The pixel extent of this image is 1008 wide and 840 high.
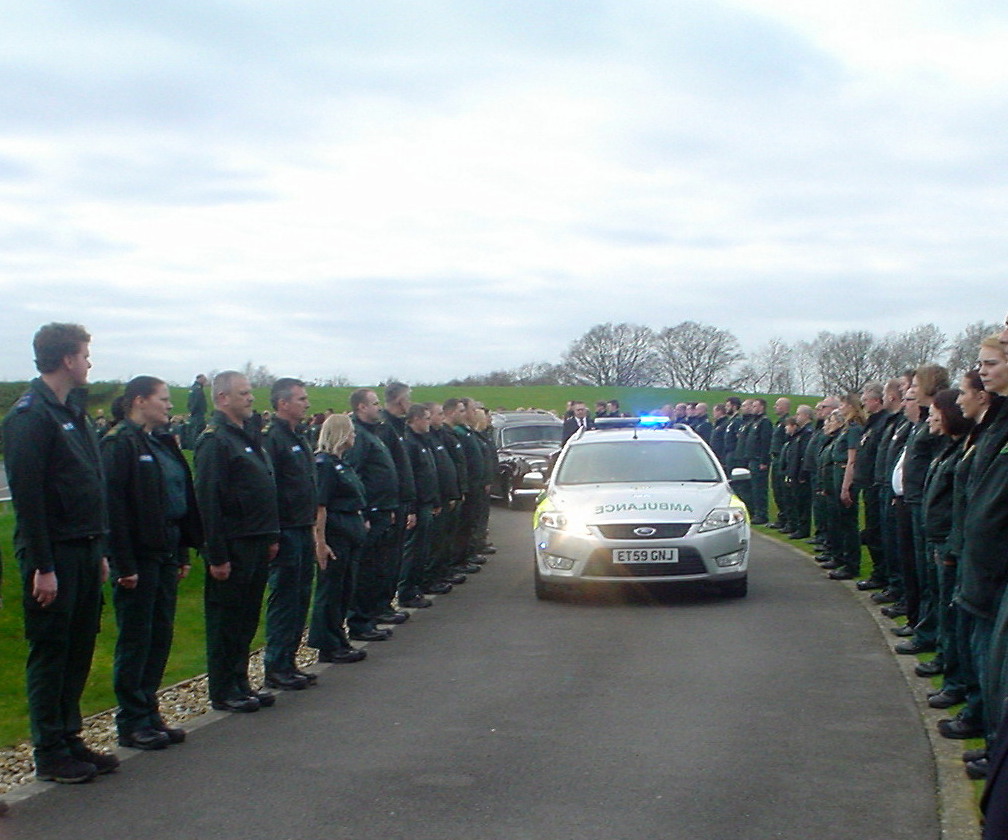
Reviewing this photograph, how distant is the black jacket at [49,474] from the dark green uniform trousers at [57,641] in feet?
0.35

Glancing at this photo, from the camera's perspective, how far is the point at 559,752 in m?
6.96

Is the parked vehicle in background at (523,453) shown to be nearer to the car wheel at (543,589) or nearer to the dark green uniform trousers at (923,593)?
the car wheel at (543,589)

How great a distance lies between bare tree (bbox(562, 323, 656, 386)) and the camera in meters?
96.4

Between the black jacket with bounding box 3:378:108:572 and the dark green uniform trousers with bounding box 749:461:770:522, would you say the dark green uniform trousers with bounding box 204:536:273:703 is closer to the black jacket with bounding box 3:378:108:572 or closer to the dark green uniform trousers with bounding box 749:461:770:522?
the black jacket with bounding box 3:378:108:572

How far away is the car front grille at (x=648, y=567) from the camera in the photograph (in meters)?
12.6

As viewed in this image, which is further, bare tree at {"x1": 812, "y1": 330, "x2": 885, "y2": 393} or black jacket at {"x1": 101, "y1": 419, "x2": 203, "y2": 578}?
bare tree at {"x1": 812, "y1": 330, "x2": 885, "y2": 393}

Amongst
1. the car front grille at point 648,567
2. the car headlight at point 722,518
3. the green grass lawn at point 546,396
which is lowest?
the car front grille at point 648,567

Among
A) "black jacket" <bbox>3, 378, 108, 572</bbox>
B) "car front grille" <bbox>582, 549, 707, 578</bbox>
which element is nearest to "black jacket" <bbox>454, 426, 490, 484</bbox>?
"car front grille" <bbox>582, 549, 707, 578</bbox>

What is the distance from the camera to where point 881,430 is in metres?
13.0

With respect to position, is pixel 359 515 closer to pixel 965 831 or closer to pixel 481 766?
pixel 481 766

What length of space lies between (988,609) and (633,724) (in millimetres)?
2331

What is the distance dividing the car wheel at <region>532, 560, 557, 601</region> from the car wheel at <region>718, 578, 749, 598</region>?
69.4 inches

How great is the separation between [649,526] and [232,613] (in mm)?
5438

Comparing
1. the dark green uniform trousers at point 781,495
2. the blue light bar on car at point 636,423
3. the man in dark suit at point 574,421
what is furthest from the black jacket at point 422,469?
the man in dark suit at point 574,421
